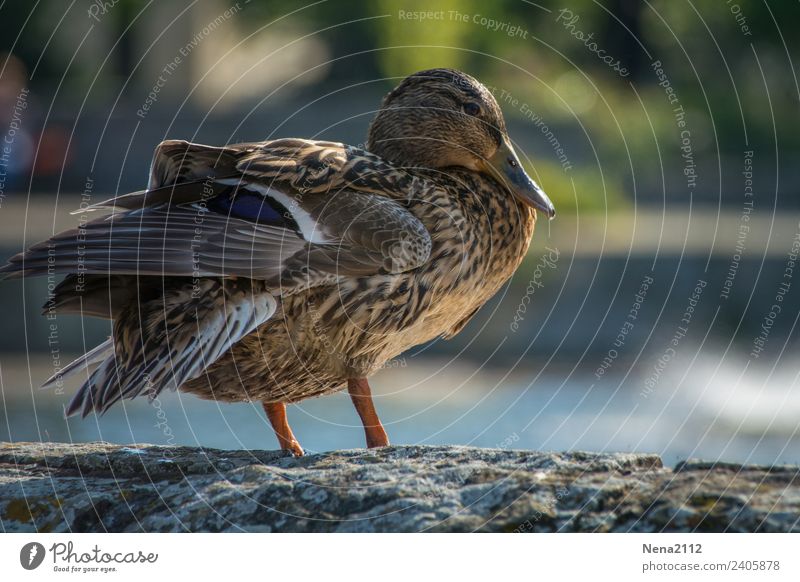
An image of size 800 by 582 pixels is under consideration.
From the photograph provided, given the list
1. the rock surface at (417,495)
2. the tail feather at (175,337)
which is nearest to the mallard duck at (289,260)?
the tail feather at (175,337)

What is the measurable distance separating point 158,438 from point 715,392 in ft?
19.0

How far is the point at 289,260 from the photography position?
385 centimetres

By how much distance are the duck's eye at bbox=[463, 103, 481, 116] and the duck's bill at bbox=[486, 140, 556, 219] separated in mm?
173

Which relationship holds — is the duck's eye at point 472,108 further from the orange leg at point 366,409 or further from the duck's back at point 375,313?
the orange leg at point 366,409

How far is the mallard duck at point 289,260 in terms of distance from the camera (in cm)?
366

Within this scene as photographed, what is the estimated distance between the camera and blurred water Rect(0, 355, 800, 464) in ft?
34.4

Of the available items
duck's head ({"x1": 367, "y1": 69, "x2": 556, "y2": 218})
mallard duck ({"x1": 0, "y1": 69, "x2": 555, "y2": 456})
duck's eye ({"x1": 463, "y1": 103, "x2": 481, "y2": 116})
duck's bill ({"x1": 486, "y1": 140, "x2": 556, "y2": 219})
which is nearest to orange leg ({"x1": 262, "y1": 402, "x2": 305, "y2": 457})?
mallard duck ({"x1": 0, "y1": 69, "x2": 555, "y2": 456})

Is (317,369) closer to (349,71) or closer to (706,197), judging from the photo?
(706,197)

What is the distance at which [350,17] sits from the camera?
21.3 m
